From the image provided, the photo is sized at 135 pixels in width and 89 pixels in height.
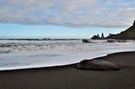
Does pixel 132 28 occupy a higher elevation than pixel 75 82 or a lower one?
higher

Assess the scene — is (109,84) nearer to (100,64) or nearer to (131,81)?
(131,81)

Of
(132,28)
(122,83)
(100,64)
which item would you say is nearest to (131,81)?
(122,83)

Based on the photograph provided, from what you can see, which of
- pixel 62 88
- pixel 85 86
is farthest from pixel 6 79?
pixel 85 86

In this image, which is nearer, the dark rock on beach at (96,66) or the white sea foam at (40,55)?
the dark rock on beach at (96,66)

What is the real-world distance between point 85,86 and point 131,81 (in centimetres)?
146

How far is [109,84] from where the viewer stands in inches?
180

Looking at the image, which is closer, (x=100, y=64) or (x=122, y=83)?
(x=122, y=83)

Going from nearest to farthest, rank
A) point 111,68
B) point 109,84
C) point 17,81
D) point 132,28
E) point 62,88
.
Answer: point 62,88
point 109,84
point 17,81
point 111,68
point 132,28

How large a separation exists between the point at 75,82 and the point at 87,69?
204cm

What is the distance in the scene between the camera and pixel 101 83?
4.65m

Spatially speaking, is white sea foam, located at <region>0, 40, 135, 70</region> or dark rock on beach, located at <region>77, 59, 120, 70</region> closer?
dark rock on beach, located at <region>77, 59, 120, 70</region>

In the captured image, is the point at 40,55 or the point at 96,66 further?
the point at 40,55

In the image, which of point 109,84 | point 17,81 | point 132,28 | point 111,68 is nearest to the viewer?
point 109,84

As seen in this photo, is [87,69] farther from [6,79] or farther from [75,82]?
[6,79]
